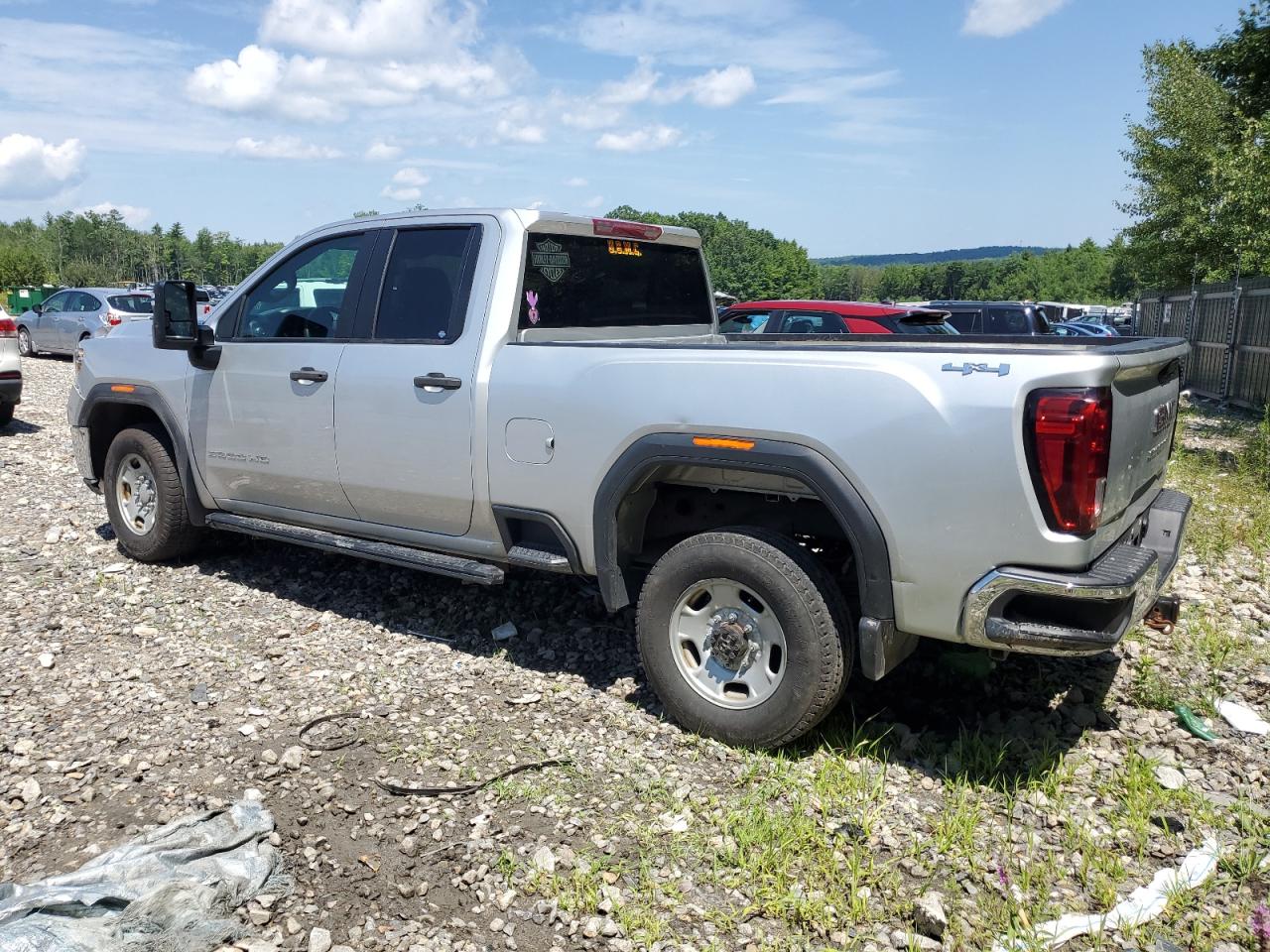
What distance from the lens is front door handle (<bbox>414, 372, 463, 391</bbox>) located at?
464 centimetres

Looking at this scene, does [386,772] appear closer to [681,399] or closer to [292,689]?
[292,689]

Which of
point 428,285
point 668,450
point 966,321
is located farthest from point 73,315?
point 668,450

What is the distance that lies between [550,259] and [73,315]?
19237mm

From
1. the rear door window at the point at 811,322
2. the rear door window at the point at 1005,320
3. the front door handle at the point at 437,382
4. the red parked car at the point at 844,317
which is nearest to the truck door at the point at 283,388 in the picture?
the front door handle at the point at 437,382

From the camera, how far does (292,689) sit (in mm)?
4754

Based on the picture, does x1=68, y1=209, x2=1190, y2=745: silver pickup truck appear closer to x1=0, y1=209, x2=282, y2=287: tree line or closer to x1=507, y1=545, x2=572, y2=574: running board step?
x1=507, y1=545, x2=572, y2=574: running board step

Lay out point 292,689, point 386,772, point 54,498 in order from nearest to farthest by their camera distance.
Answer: point 386,772 → point 292,689 → point 54,498

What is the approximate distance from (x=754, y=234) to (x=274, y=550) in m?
176

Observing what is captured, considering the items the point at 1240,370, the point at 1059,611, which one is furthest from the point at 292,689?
the point at 1240,370

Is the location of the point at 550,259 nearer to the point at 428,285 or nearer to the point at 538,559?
the point at 428,285

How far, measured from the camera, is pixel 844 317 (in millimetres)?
10398

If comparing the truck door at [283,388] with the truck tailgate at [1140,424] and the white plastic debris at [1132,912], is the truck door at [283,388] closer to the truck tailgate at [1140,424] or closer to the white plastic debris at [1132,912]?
the truck tailgate at [1140,424]

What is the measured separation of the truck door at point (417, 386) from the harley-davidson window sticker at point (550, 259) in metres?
0.22

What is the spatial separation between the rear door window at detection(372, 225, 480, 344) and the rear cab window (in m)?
0.32
